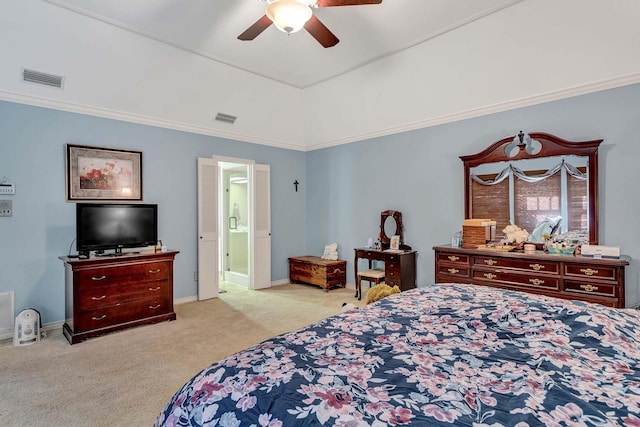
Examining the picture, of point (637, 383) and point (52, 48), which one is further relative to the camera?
point (52, 48)

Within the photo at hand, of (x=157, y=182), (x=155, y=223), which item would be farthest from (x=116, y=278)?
(x=157, y=182)

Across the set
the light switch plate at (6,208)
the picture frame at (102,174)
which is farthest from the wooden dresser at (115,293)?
the picture frame at (102,174)

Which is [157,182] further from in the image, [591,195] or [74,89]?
[591,195]

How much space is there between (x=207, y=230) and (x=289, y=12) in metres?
3.65

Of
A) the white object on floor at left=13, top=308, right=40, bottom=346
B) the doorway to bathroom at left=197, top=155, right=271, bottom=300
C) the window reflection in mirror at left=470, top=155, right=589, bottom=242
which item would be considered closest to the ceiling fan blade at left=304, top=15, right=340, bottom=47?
the window reflection in mirror at left=470, top=155, right=589, bottom=242

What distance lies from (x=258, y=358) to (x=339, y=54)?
372 centimetres

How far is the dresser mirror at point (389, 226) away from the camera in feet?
16.7

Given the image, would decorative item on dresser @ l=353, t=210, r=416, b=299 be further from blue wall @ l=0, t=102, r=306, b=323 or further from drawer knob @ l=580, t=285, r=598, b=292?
blue wall @ l=0, t=102, r=306, b=323

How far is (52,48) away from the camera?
Result: 3.41 meters

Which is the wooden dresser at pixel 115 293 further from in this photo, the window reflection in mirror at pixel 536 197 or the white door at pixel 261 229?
the window reflection in mirror at pixel 536 197

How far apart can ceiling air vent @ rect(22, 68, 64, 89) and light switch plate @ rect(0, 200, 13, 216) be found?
51.0 inches

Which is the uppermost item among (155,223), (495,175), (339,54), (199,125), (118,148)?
(339,54)

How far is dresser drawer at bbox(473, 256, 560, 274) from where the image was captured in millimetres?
3338

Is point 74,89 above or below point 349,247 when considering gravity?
above
